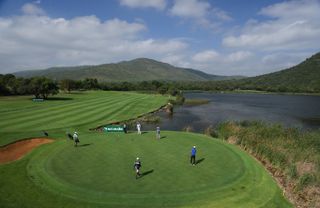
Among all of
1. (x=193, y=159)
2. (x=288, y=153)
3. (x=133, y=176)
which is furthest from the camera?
(x=288, y=153)

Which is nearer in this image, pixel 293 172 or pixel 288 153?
pixel 293 172

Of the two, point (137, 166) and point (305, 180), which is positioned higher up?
point (137, 166)

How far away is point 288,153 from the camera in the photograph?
34.3 metres

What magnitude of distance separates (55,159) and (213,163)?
16.0 m

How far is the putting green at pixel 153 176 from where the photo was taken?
23547mm

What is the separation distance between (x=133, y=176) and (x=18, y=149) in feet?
60.9

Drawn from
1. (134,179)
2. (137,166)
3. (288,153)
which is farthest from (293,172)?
(134,179)

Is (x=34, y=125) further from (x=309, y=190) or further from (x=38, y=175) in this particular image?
(x=309, y=190)

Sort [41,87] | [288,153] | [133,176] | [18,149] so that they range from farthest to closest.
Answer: [41,87]
[18,149]
[288,153]
[133,176]

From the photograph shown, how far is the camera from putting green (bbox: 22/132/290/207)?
23.5 metres

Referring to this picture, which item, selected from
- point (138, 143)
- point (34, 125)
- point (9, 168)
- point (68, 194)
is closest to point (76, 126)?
point (34, 125)

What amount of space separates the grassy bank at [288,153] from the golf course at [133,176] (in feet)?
5.36

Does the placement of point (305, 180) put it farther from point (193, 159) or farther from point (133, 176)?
point (133, 176)

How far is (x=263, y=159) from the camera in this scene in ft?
114
